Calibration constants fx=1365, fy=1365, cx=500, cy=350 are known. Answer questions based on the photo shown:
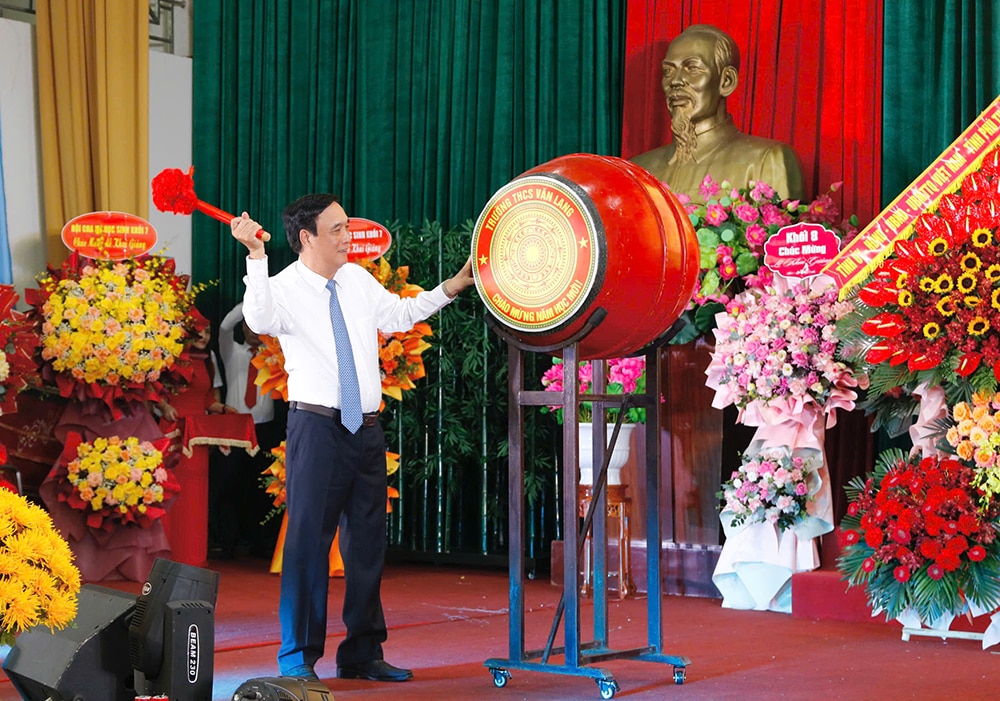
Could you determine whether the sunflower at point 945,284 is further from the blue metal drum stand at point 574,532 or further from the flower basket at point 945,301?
the blue metal drum stand at point 574,532

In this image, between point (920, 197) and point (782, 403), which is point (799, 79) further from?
point (782, 403)

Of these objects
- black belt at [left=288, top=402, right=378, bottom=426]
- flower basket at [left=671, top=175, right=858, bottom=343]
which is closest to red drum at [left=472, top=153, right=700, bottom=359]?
black belt at [left=288, top=402, right=378, bottom=426]

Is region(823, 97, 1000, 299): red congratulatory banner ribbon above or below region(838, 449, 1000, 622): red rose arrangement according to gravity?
above

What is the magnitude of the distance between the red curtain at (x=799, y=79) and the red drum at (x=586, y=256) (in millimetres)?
2678

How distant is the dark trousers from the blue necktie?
43 millimetres

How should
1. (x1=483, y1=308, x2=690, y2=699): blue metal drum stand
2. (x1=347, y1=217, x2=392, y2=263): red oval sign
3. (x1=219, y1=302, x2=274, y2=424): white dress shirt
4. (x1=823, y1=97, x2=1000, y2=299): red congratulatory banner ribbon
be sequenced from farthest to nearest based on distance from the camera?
(x1=219, y1=302, x2=274, y2=424): white dress shirt, (x1=347, y1=217, x2=392, y2=263): red oval sign, (x1=823, y1=97, x2=1000, y2=299): red congratulatory banner ribbon, (x1=483, y1=308, x2=690, y2=699): blue metal drum stand

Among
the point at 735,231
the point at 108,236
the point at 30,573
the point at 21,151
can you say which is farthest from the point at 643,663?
the point at 21,151

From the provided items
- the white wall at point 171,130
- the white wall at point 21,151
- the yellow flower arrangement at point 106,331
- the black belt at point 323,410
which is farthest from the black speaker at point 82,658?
the white wall at point 171,130

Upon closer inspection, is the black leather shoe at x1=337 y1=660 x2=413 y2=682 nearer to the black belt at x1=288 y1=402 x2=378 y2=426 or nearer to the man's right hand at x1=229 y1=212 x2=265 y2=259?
the black belt at x1=288 y1=402 x2=378 y2=426

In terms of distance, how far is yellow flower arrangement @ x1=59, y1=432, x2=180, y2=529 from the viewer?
5941 millimetres

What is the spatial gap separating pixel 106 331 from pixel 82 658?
3.11 meters

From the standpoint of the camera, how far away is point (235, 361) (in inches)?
279

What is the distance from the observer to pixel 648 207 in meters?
3.55

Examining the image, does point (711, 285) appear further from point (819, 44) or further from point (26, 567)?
point (26, 567)
